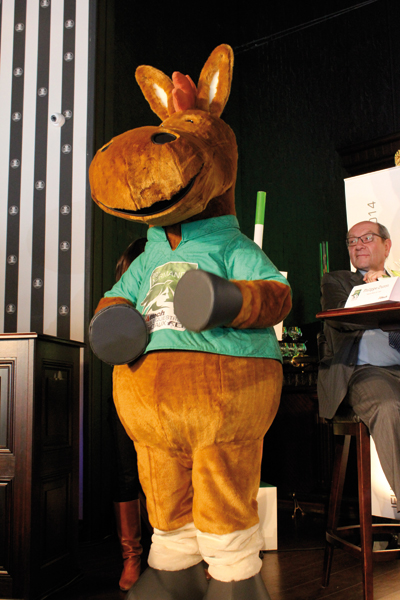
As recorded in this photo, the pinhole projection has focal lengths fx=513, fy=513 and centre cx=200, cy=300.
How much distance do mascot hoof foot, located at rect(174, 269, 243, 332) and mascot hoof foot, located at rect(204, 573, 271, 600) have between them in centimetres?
54

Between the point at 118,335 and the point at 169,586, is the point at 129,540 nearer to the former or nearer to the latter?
the point at 169,586

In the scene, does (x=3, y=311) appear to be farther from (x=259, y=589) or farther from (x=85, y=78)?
(x=259, y=589)

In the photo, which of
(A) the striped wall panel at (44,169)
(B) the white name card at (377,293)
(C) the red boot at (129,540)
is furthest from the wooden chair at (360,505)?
(A) the striped wall panel at (44,169)

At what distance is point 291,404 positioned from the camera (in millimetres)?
3164

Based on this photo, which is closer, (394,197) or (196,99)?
(196,99)

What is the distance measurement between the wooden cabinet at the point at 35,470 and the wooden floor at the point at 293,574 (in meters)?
0.13

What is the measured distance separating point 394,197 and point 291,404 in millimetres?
1372

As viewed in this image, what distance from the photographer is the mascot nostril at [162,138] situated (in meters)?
1.10

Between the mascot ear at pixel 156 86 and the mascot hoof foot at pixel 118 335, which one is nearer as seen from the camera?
the mascot hoof foot at pixel 118 335

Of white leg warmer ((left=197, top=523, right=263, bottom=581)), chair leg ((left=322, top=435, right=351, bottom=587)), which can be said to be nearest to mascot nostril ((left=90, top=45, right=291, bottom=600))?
white leg warmer ((left=197, top=523, right=263, bottom=581))

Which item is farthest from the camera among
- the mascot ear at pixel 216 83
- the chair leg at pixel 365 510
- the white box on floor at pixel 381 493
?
the white box on floor at pixel 381 493

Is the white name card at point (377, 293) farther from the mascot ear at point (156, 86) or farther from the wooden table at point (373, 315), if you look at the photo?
the mascot ear at point (156, 86)

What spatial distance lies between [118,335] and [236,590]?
0.59 metres

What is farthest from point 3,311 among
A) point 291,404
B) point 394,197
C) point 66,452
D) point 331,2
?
point 331,2
